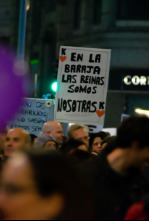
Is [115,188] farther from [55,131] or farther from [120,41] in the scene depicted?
[120,41]

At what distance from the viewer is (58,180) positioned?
91.8 inches

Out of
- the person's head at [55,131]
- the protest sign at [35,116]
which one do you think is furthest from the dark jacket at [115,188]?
the protest sign at [35,116]

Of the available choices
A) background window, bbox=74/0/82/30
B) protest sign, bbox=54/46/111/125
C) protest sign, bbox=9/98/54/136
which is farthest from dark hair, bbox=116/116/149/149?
background window, bbox=74/0/82/30

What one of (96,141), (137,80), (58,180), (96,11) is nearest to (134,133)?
(58,180)

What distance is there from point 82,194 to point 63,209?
99mm

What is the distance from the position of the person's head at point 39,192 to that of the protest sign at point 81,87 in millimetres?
9061

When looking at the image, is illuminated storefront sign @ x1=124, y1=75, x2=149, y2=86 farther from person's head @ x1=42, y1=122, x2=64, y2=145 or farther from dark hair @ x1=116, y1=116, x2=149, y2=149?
dark hair @ x1=116, y1=116, x2=149, y2=149

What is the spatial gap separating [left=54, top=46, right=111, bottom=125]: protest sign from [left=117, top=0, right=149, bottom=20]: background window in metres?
13.5

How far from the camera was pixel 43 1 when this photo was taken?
30891 millimetres

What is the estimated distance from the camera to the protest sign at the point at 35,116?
12.6 meters

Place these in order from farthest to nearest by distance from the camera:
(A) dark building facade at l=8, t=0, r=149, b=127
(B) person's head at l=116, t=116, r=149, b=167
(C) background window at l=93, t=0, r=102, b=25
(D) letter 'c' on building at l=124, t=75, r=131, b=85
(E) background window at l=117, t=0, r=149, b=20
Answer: (C) background window at l=93, t=0, r=102, b=25, (E) background window at l=117, t=0, r=149, b=20, (A) dark building facade at l=8, t=0, r=149, b=127, (D) letter 'c' on building at l=124, t=75, r=131, b=85, (B) person's head at l=116, t=116, r=149, b=167

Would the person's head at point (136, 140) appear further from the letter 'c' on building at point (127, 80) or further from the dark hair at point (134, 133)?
the letter 'c' on building at point (127, 80)

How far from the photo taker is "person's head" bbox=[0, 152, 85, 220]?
2.30m

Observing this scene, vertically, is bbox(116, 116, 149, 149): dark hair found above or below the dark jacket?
above
